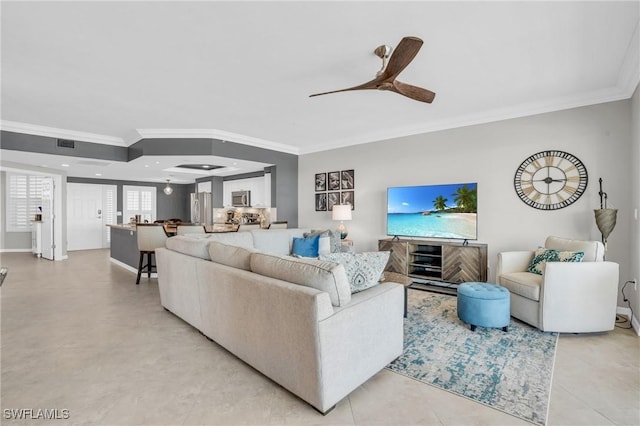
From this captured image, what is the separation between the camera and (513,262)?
3684 millimetres

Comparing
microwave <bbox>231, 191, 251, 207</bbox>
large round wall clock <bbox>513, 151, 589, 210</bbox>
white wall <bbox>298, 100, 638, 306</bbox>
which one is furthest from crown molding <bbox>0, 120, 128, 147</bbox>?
large round wall clock <bbox>513, 151, 589, 210</bbox>

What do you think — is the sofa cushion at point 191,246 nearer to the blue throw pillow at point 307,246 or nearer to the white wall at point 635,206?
the blue throw pillow at point 307,246

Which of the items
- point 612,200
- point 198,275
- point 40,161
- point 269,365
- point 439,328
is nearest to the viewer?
point 269,365

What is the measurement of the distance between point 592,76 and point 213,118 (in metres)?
4.79

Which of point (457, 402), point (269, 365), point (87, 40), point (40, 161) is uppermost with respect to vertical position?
point (87, 40)

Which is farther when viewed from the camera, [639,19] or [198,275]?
[198,275]

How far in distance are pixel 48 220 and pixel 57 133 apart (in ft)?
10.9

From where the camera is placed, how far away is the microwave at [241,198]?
8016 mm

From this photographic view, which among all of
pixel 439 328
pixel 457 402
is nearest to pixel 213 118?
pixel 439 328

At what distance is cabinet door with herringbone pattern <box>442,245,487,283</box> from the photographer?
4.28m

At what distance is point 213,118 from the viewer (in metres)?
4.72

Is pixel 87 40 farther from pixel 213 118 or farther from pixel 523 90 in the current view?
pixel 523 90

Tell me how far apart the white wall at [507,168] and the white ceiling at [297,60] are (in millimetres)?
240

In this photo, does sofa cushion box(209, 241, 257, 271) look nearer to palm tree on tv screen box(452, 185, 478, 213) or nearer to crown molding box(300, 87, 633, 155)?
palm tree on tv screen box(452, 185, 478, 213)
